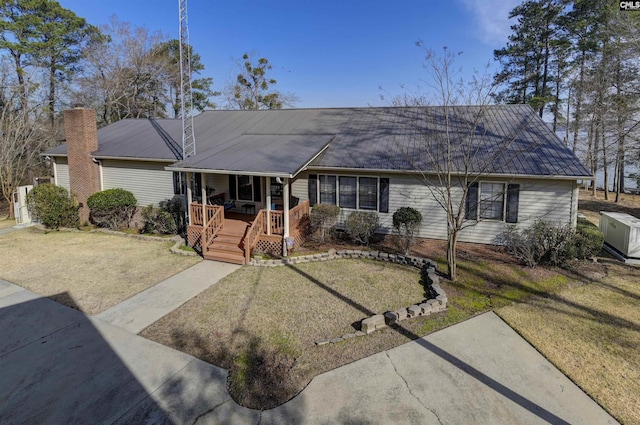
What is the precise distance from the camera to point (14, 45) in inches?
922

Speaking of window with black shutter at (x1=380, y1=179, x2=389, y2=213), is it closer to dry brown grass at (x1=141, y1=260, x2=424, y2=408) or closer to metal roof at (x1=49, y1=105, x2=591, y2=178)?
metal roof at (x1=49, y1=105, x2=591, y2=178)

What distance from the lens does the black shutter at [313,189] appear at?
12.8 metres

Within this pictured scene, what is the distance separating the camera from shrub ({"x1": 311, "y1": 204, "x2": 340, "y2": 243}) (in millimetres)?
11641

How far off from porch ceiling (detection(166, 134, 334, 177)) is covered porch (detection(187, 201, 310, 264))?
131 cm

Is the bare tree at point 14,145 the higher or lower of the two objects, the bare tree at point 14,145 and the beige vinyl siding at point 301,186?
the higher

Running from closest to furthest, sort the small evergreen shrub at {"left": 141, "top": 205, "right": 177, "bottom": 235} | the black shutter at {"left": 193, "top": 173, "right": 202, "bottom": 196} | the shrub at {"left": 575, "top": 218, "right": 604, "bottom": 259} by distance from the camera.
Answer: the shrub at {"left": 575, "top": 218, "right": 604, "bottom": 259}, the small evergreen shrub at {"left": 141, "top": 205, "right": 177, "bottom": 235}, the black shutter at {"left": 193, "top": 173, "right": 202, "bottom": 196}

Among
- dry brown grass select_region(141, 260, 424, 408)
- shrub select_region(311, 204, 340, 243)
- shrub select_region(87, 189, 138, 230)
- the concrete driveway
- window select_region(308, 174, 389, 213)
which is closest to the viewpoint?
the concrete driveway

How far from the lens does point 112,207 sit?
1391 centimetres

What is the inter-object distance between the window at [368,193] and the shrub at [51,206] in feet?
39.3

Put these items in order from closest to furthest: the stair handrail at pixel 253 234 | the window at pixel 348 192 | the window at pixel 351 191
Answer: the stair handrail at pixel 253 234, the window at pixel 351 191, the window at pixel 348 192

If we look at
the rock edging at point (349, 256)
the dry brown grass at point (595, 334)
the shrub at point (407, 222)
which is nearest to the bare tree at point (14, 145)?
the rock edging at point (349, 256)

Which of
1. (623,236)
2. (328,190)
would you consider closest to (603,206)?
(623,236)

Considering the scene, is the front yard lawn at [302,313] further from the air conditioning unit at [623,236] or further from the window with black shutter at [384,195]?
the air conditioning unit at [623,236]

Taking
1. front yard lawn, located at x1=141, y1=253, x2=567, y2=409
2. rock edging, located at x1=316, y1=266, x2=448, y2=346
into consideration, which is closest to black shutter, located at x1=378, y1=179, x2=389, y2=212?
front yard lawn, located at x1=141, y1=253, x2=567, y2=409
